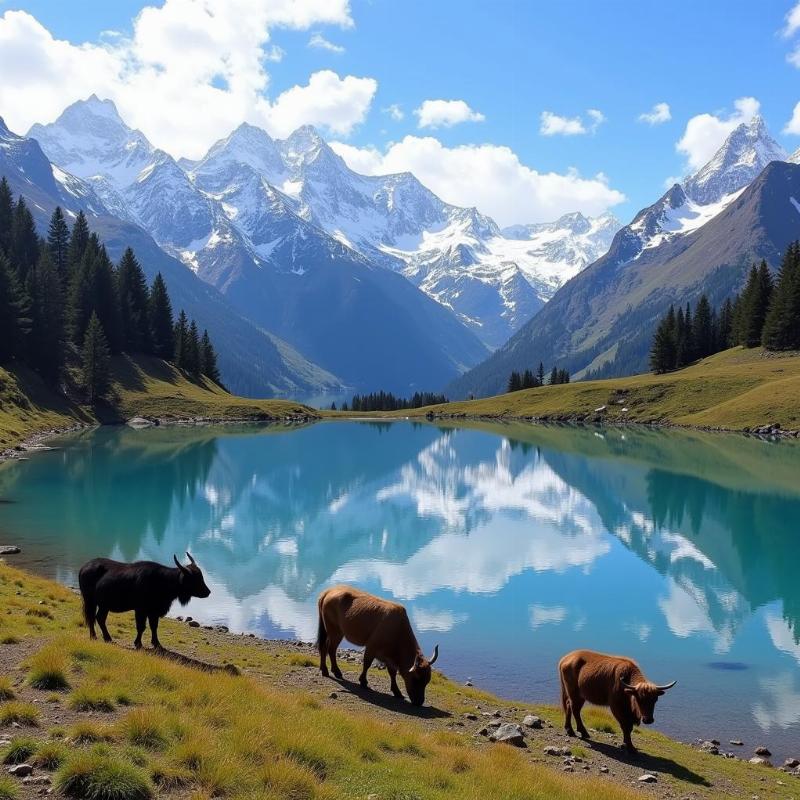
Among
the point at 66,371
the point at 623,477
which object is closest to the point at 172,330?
the point at 66,371

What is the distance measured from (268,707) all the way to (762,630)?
2731cm

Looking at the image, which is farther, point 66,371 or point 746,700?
point 66,371

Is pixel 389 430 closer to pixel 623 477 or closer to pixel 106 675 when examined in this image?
pixel 623 477

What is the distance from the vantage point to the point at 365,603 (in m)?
19.5

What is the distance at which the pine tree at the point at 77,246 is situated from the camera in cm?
15606

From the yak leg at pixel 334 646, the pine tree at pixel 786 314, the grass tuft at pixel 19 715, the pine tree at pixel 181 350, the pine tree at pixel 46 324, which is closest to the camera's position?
the grass tuft at pixel 19 715

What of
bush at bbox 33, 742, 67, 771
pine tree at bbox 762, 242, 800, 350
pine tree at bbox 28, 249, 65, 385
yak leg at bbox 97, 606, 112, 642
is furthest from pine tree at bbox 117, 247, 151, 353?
bush at bbox 33, 742, 67, 771

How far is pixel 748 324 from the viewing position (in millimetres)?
166500

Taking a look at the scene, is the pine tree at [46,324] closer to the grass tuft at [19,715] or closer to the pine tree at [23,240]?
the pine tree at [23,240]

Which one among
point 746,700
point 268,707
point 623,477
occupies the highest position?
point 623,477

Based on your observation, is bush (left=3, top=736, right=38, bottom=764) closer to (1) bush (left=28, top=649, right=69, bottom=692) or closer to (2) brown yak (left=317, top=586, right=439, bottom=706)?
(1) bush (left=28, top=649, right=69, bottom=692)

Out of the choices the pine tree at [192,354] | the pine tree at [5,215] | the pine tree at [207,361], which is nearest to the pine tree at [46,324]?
the pine tree at [5,215]

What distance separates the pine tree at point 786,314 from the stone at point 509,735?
154m

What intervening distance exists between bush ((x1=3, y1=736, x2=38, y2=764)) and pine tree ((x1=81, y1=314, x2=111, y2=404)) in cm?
13110
